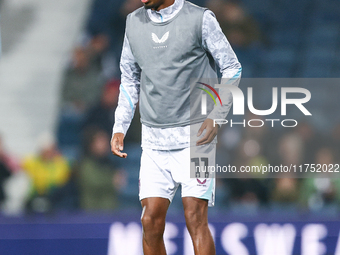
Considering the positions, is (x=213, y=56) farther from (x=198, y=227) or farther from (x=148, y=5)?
(x=198, y=227)

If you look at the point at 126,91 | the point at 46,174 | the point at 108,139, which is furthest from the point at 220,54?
the point at 46,174

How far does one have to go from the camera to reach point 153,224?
2680mm

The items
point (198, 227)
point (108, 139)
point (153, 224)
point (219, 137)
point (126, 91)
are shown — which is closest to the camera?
point (198, 227)

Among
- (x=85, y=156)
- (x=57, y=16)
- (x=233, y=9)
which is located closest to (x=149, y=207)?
(x=85, y=156)

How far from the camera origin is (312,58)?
253 inches

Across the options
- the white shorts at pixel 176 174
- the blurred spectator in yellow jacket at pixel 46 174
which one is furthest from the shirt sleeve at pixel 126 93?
the blurred spectator in yellow jacket at pixel 46 174

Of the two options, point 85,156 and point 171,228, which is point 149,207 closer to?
point 171,228

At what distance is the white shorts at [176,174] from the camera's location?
2646 millimetres

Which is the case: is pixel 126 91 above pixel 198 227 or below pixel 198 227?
above

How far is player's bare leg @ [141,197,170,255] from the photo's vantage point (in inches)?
105

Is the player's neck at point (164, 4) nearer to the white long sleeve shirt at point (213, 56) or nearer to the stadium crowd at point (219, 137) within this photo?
the white long sleeve shirt at point (213, 56)

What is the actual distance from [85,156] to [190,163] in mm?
2638

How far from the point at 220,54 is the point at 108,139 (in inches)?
107

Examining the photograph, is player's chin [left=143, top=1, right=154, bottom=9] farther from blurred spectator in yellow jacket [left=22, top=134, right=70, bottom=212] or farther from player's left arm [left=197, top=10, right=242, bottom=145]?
blurred spectator in yellow jacket [left=22, top=134, right=70, bottom=212]
